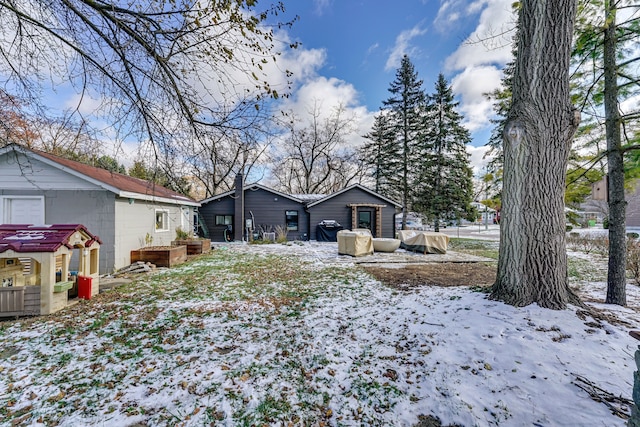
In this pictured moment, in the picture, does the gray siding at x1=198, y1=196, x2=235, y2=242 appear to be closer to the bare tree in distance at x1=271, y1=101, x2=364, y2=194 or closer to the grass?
the bare tree in distance at x1=271, y1=101, x2=364, y2=194

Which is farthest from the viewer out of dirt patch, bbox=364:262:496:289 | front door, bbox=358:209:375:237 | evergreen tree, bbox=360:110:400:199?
evergreen tree, bbox=360:110:400:199

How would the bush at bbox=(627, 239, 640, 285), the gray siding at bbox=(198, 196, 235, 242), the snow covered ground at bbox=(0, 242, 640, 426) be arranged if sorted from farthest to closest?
the gray siding at bbox=(198, 196, 235, 242)
the bush at bbox=(627, 239, 640, 285)
the snow covered ground at bbox=(0, 242, 640, 426)

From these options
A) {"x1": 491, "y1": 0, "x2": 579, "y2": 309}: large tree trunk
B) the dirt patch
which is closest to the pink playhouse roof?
the dirt patch

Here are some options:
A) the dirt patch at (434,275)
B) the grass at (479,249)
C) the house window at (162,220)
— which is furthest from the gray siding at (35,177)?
the grass at (479,249)

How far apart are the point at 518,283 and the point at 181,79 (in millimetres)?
5395

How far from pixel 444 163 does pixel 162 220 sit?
1930 centimetres

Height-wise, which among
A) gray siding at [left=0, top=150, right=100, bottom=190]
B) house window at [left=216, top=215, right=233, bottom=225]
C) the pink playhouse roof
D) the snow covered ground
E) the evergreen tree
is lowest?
the snow covered ground

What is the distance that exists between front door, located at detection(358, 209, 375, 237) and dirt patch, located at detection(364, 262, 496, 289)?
26.9 feet

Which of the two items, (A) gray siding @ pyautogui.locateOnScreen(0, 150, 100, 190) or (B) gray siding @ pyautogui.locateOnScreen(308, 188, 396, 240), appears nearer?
(A) gray siding @ pyautogui.locateOnScreen(0, 150, 100, 190)

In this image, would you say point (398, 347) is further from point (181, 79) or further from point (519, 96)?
point (181, 79)

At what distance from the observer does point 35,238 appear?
14.1 ft

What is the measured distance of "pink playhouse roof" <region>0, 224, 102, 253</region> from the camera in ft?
13.3

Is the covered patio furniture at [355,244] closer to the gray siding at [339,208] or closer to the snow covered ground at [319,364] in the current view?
the snow covered ground at [319,364]

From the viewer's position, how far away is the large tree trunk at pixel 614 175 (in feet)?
13.3
